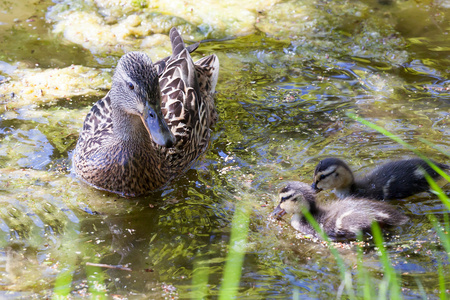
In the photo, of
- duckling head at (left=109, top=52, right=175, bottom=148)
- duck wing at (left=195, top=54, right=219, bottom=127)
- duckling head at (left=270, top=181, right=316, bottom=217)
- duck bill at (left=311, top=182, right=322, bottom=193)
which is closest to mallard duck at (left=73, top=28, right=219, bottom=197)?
duckling head at (left=109, top=52, right=175, bottom=148)

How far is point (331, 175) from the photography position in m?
3.69

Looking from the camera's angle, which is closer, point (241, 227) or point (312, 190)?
point (241, 227)

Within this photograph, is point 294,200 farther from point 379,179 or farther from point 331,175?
point 379,179

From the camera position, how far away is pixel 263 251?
327cm

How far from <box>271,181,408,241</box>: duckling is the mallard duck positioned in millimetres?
846

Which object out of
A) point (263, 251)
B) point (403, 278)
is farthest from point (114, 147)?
point (403, 278)

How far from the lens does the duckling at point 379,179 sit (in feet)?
12.1

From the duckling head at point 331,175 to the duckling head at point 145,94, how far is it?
3.36ft

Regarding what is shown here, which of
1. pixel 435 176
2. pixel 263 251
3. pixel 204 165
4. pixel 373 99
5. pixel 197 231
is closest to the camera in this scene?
pixel 263 251

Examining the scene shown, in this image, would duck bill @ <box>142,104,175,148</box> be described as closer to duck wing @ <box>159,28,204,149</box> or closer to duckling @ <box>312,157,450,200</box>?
duck wing @ <box>159,28,204,149</box>

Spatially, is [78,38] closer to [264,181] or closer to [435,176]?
[264,181]

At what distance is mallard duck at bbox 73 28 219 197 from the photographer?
3592 mm

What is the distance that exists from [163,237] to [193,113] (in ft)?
4.19

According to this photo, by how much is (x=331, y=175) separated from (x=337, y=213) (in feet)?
0.90
